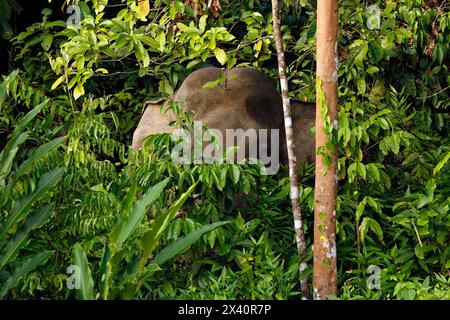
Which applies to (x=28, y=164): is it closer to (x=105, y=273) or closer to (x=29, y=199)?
(x=29, y=199)

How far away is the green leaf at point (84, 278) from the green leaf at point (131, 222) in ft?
0.62

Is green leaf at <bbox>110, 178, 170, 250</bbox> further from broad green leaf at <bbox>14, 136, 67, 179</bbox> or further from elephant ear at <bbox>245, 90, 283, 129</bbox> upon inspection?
elephant ear at <bbox>245, 90, 283, 129</bbox>

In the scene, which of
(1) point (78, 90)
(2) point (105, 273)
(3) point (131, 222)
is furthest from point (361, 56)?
(2) point (105, 273)

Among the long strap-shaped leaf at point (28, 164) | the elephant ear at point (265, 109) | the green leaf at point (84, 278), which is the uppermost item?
the elephant ear at point (265, 109)

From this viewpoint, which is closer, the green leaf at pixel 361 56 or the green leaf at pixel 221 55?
the green leaf at pixel 221 55

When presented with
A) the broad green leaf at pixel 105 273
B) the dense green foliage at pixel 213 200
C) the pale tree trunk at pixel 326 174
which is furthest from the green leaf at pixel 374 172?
the broad green leaf at pixel 105 273

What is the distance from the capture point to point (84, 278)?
4352 millimetres

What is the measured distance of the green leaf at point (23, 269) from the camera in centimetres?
454

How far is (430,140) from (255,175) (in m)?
1.45

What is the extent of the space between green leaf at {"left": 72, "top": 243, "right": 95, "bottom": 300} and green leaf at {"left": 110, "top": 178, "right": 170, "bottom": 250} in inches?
7.4

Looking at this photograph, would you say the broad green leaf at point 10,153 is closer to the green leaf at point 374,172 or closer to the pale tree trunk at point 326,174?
the pale tree trunk at point 326,174

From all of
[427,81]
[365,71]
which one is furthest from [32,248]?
[427,81]

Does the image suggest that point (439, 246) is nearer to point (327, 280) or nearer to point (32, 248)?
point (327, 280)

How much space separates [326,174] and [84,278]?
1.41 metres
